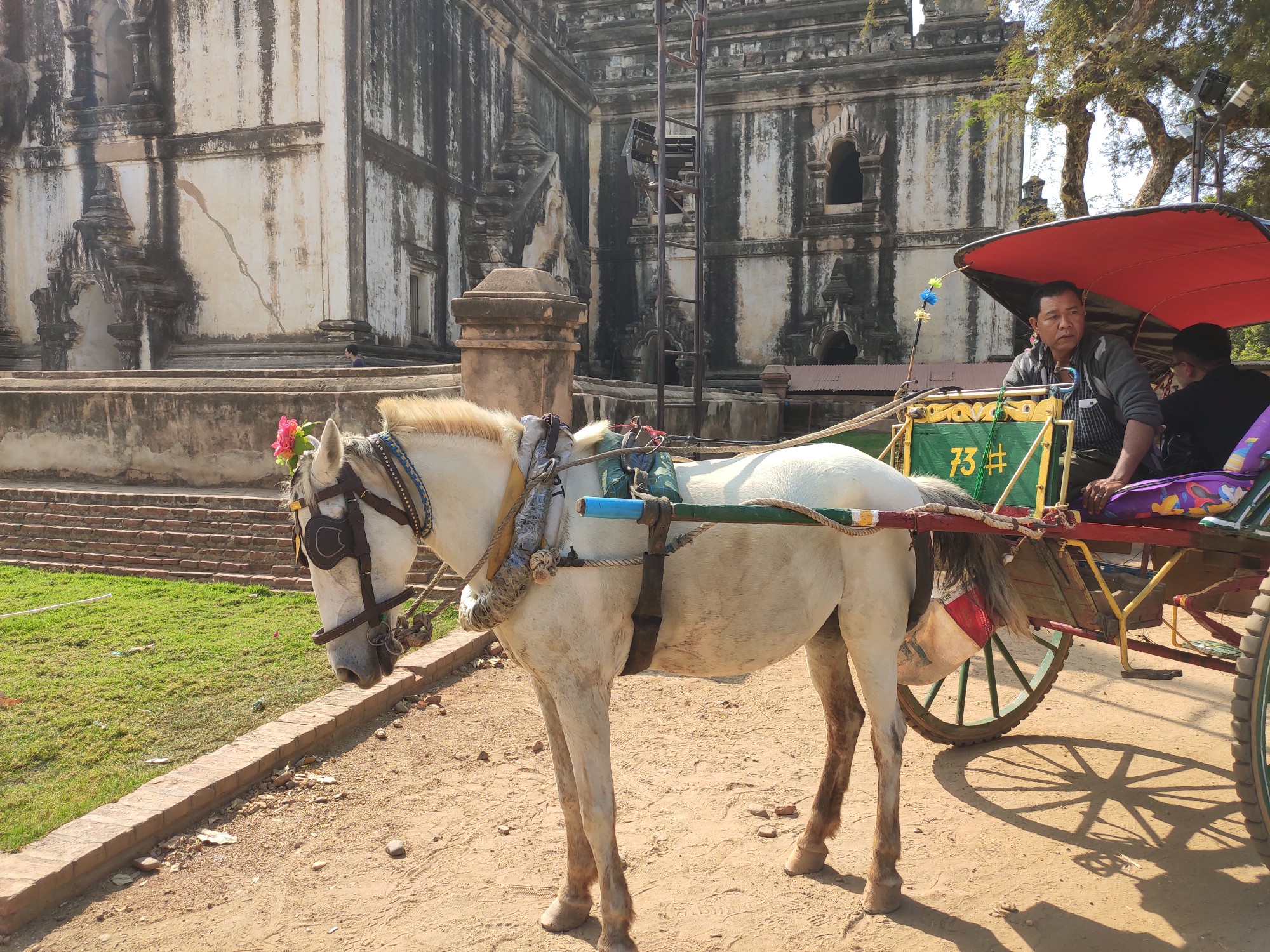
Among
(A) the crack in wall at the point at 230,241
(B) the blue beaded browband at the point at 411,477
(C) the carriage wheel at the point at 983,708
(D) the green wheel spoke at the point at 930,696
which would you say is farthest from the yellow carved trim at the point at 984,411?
(A) the crack in wall at the point at 230,241

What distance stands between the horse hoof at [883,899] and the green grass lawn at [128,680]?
3.19 meters

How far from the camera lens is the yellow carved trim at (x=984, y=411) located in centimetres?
315

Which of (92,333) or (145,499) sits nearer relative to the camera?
(145,499)

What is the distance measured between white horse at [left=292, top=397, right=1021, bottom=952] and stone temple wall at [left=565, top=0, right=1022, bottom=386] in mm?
18381

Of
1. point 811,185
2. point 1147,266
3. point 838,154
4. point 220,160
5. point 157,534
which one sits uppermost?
point 838,154

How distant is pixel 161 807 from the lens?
361 cm

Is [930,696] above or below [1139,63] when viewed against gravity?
below

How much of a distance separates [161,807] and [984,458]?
373 cm

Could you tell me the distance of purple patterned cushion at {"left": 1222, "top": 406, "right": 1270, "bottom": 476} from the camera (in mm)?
3205

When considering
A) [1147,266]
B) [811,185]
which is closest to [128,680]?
[1147,266]

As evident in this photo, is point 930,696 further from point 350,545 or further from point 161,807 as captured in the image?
point 161,807

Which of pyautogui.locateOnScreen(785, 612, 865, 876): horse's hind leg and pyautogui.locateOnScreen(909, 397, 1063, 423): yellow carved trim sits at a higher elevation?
pyautogui.locateOnScreen(909, 397, 1063, 423): yellow carved trim

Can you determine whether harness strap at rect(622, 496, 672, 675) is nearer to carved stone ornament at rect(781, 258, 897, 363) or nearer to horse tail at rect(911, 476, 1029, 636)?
horse tail at rect(911, 476, 1029, 636)

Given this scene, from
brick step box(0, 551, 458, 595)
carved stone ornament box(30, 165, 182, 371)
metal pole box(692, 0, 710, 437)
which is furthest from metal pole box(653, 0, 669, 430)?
carved stone ornament box(30, 165, 182, 371)
